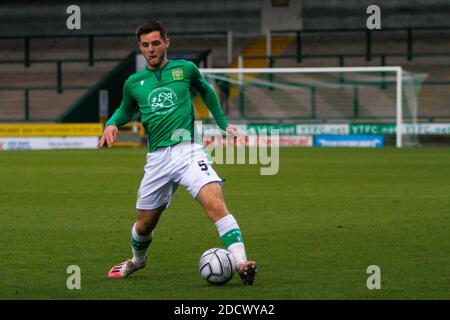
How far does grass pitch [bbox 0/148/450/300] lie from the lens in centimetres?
814

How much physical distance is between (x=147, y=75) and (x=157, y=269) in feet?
5.87

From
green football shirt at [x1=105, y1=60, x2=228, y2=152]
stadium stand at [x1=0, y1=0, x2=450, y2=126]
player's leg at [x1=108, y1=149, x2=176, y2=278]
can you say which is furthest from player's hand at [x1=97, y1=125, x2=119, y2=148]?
stadium stand at [x1=0, y1=0, x2=450, y2=126]

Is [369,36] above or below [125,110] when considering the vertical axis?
above

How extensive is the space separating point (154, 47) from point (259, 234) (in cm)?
416

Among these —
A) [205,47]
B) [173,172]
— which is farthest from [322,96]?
[173,172]

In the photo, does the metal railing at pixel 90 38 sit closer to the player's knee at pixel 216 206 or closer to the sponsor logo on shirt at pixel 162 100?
the sponsor logo on shirt at pixel 162 100

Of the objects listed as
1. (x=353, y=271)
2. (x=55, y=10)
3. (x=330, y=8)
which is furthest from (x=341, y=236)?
(x=55, y=10)

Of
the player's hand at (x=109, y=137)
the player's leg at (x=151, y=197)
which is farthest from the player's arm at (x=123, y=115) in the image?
the player's leg at (x=151, y=197)

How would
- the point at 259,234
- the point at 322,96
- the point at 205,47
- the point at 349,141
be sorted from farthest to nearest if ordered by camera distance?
the point at 205,47
the point at 322,96
the point at 349,141
the point at 259,234

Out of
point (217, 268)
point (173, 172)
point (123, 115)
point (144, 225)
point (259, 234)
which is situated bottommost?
point (259, 234)

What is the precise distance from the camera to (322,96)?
38.2 meters

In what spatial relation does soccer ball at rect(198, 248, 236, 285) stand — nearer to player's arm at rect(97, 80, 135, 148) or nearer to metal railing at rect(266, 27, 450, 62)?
player's arm at rect(97, 80, 135, 148)

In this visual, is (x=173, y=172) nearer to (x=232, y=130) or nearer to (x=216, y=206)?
(x=216, y=206)

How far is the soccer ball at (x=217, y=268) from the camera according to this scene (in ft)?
27.2
